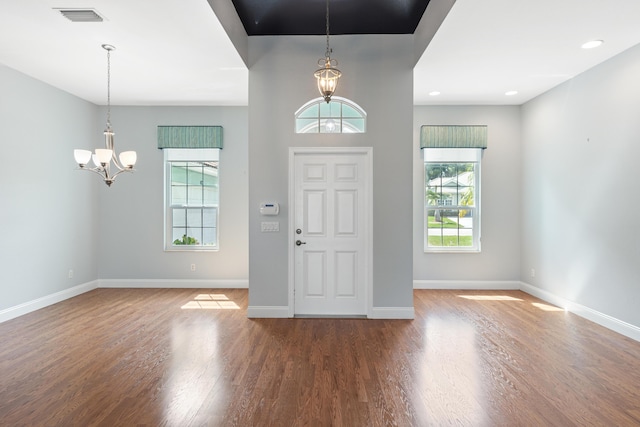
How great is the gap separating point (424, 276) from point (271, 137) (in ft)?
11.2

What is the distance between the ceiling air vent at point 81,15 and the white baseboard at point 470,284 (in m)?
5.29

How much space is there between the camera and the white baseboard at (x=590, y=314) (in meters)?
3.66

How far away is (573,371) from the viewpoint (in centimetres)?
289

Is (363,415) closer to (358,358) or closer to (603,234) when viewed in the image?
(358,358)

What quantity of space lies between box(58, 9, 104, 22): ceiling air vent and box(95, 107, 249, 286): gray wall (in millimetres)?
2752

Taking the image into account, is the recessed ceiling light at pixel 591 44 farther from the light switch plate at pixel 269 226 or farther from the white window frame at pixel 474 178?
the light switch plate at pixel 269 226

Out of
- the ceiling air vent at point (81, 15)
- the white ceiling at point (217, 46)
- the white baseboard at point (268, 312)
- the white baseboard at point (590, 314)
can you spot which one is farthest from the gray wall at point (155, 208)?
the white baseboard at point (590, 314)

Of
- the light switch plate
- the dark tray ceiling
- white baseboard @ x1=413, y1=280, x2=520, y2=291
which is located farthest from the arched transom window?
white baseboard @ x1=413, y1=280, x2=520, y2=291

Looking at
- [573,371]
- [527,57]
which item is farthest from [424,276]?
[527,57]

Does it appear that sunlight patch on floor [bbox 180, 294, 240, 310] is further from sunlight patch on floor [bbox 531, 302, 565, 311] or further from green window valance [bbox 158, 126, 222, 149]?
sunlight patch on floor [bbox 531, 302, 565, 311]

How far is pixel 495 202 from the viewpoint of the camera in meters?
5.80

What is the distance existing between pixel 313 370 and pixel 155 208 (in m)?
4.24

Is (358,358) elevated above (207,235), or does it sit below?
below

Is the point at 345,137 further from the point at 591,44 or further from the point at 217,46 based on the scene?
the point at 591,44
